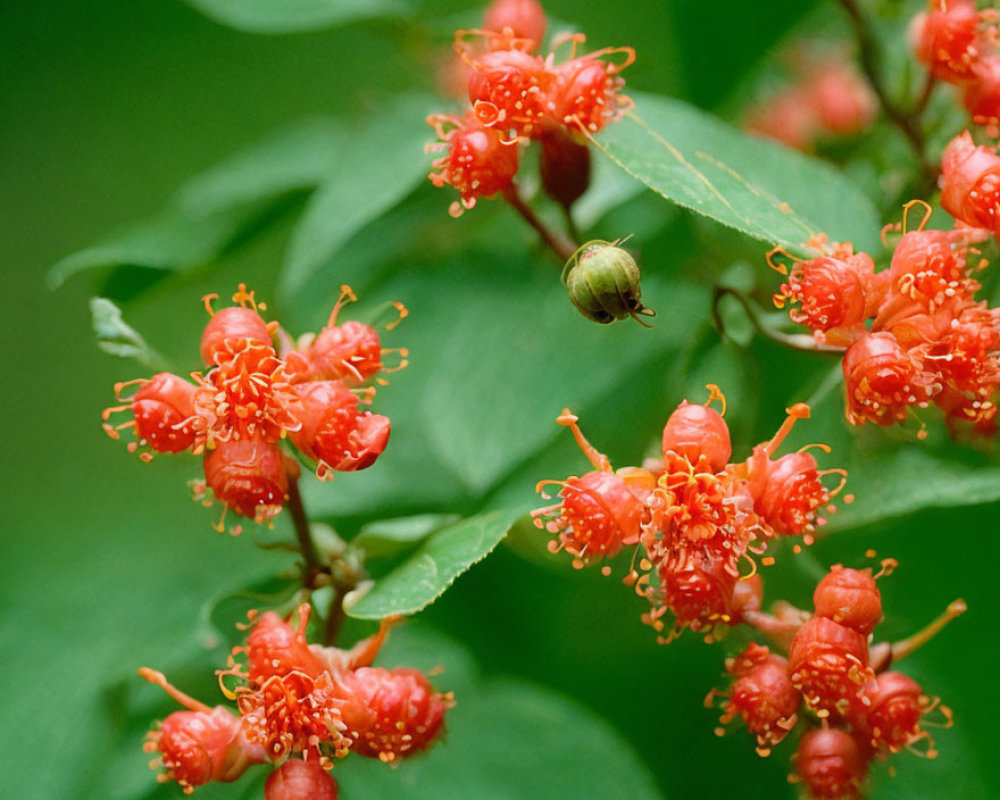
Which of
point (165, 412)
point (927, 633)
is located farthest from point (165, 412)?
point (927, 633)

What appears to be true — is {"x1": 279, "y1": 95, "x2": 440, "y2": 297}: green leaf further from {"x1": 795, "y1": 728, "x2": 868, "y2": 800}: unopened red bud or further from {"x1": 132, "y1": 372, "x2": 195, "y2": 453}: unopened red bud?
{"x1": 795, "y1": 728, "x2": 868, "y2": 800}: unopened red bud

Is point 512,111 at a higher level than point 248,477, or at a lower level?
higher

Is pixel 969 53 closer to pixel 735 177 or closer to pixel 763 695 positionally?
pixel 735 177

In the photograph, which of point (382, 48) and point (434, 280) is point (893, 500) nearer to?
point (434, 280)

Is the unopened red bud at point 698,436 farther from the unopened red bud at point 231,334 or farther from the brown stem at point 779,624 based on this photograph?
the unopened red bud at point 231,334

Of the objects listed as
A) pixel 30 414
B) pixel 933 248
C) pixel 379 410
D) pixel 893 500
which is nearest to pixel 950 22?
pixel 933 248

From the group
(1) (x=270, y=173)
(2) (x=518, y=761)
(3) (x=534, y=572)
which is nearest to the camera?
(2) (x=518, y=761)
